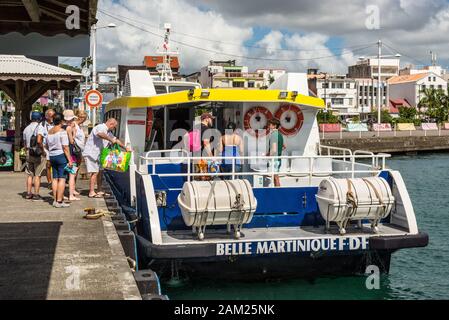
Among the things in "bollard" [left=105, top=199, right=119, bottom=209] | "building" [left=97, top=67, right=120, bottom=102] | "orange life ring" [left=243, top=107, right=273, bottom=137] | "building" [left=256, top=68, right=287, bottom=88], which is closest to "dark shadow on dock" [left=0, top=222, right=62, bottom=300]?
"bollard" [left=105, top=199, right=119, bottom=209]

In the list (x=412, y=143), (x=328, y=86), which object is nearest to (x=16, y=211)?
(x=412, y=143)

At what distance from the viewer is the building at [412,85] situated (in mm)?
134000

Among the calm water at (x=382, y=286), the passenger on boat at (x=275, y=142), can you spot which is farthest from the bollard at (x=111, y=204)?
the passenger on boat at (x=275, y=142)

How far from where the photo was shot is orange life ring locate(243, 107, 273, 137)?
1130 centimetres

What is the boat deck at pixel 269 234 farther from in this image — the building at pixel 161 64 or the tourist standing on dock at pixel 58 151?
the building at pixel 161 64

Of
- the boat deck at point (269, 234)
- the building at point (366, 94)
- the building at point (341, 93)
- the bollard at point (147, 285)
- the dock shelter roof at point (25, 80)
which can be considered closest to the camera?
the bollard at point (147, 285)

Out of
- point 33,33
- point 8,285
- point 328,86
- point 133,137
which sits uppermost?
point 328,86

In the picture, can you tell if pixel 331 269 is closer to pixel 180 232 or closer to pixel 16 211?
pixel 180 232

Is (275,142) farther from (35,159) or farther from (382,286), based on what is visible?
(35,159)

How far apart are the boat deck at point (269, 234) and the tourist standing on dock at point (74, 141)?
3.57 m

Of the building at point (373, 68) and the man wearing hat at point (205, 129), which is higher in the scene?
the building at point (373, 68)

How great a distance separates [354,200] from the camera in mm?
8609

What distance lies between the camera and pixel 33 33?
22.6 feet

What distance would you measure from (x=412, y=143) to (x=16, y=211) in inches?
1628
